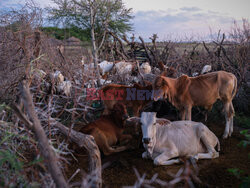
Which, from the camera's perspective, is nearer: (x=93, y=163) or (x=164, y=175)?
(x=93, y=163)

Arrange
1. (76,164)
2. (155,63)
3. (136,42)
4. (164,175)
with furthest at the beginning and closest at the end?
(136,42) < (155,63) < (76,164) < (164,175)

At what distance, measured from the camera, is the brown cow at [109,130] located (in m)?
4.98

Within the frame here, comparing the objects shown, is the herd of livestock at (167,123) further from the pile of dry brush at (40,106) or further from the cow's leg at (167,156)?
the pile of dry brush at (40,106)

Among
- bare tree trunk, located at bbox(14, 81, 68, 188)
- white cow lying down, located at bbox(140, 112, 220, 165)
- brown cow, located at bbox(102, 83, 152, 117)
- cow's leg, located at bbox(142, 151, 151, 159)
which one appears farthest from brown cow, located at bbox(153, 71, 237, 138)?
bare tree trunk, located at bbox(14, 81, 68, 188)

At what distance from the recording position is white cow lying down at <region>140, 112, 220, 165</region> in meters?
4.70

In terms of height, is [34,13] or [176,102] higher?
[34,13]

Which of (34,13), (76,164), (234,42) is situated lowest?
(76,164)

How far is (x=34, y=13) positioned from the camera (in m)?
6.58

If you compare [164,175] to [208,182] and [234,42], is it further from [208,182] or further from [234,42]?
[234,42]

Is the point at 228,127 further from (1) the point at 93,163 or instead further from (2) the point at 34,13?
(2) the point at 34,13

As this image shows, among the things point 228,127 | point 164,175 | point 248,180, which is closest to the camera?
point 248,180

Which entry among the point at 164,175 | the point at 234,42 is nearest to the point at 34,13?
the point at 164,175

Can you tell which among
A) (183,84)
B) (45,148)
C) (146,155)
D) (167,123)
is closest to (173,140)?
(167,123)

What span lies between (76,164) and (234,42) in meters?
7.61
